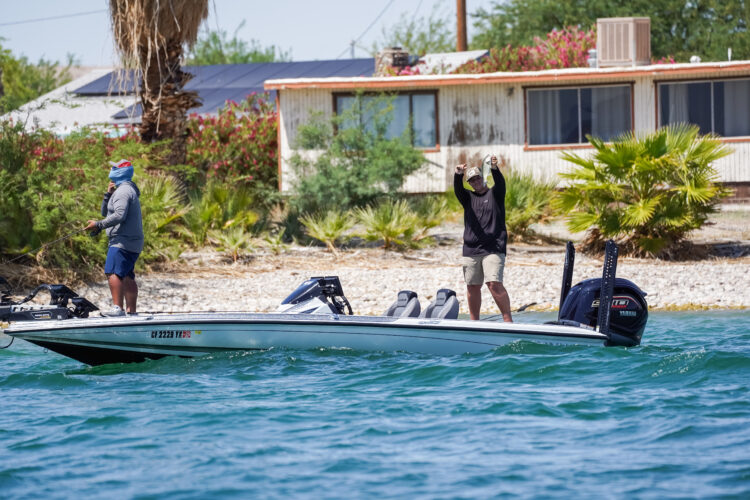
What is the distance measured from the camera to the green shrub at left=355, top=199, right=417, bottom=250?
1878 centimetres

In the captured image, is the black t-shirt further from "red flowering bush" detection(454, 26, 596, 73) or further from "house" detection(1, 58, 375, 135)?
"house" detection(1, 58, 375, 135)

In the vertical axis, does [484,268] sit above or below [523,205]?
below

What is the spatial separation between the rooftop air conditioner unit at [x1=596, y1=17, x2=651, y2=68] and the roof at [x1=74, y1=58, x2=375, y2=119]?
31.9 feet

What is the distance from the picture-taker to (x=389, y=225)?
1883 cm

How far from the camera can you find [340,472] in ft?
23.5

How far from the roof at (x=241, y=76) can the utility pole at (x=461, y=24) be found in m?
3.61

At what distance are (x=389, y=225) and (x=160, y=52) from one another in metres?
5.02

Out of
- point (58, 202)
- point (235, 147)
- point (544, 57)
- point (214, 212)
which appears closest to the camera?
point (58, 202)

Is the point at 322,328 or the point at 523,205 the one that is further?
the point at 523,205

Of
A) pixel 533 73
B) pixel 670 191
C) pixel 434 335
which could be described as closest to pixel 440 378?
pixel 434 335

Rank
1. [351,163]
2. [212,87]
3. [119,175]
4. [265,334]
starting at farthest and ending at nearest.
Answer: [212,87]
[351,163]
[119,175]
[265,334]

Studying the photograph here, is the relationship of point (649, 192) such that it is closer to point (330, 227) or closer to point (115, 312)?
point (330, 227)

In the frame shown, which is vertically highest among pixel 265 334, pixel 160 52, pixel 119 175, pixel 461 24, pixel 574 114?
pixel 461 24

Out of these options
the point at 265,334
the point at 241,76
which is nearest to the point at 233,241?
the point at 265,334
